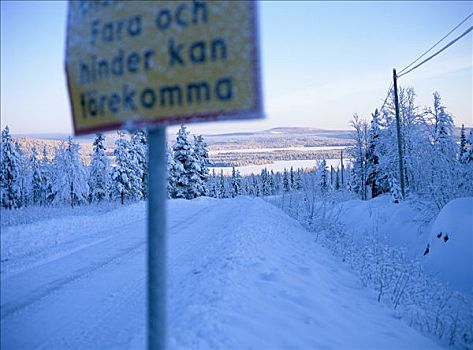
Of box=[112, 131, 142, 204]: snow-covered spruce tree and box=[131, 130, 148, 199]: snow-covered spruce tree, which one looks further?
box=[131, 130, 148, 199]: snow-covered spruce tree

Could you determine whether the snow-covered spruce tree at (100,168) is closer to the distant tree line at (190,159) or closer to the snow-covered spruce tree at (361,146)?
the distant tree line at (190,159)

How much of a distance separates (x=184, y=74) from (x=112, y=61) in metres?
0.48

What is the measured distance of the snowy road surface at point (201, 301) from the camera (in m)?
4.17

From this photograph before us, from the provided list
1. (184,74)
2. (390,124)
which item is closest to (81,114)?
(184,74)

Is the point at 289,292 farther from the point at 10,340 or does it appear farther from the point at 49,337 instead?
the point at 10,340

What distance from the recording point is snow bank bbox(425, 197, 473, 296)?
8508mm

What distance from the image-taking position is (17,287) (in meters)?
5.73

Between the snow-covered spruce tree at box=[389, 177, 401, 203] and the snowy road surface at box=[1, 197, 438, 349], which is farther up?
the snowy road surface at box=[1, 197, 438, 349]

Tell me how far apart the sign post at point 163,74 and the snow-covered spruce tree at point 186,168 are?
39.7 metres

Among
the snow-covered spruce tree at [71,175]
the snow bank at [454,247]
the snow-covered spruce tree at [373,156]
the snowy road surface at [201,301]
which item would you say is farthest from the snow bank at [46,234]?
the snow-covered spruce tree at [373,156]

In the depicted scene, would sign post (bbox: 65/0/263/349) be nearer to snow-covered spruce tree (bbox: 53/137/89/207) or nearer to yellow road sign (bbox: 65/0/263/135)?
yellow road sign (bbox: 65/0/263/135)

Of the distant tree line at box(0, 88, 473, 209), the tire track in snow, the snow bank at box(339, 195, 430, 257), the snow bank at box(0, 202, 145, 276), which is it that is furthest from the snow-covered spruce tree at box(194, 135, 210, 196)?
the tire track in snow

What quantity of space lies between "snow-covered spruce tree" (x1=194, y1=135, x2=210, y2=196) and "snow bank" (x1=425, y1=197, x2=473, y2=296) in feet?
114

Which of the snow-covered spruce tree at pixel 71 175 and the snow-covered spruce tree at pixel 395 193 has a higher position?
the snow-covered spruce tree at pixel 71 175
